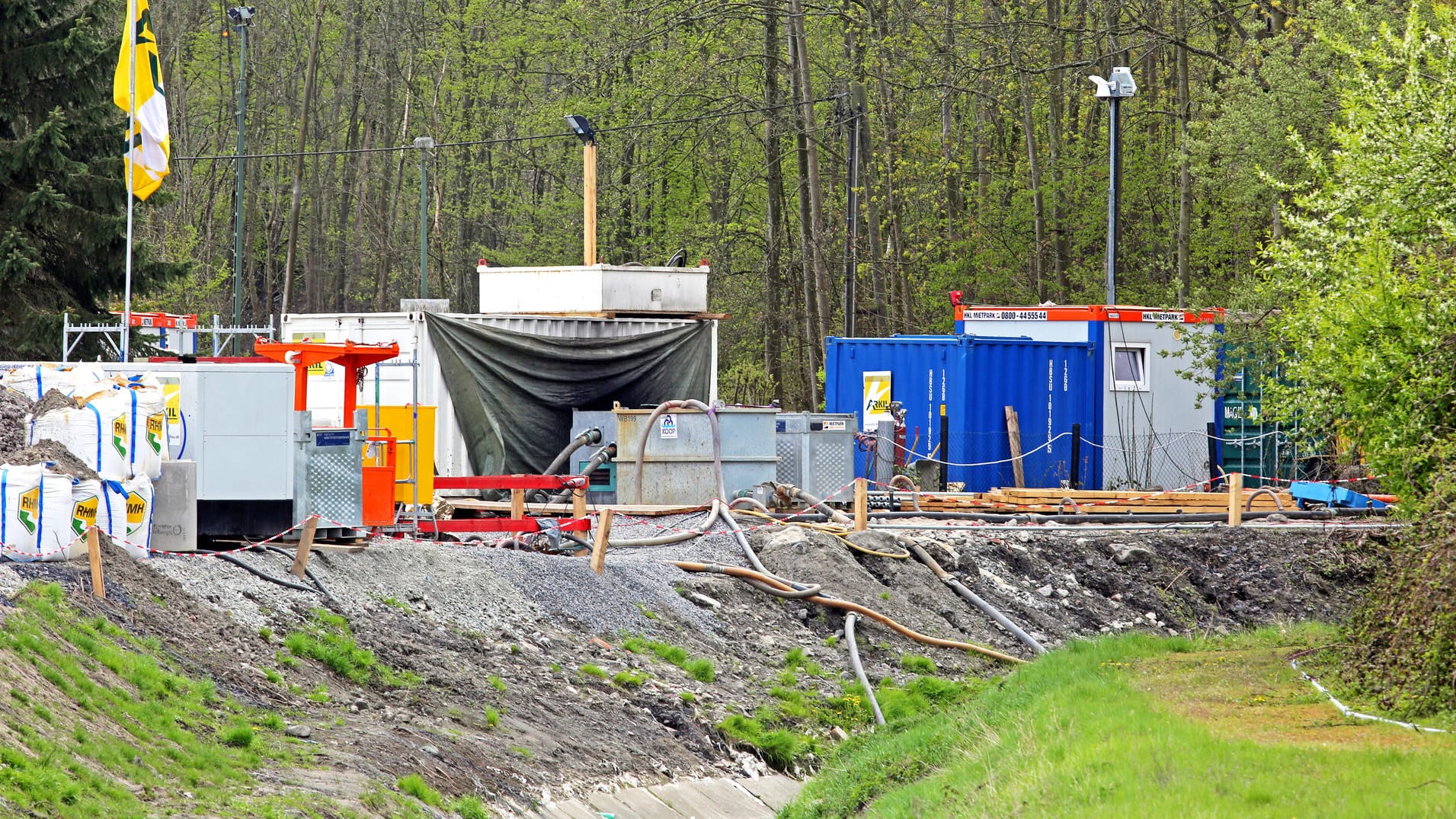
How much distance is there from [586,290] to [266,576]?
12.1 meters

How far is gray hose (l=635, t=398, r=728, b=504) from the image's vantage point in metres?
20.5

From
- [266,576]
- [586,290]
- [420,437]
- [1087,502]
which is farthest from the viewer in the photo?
[586,290]

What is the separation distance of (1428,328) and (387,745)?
7.90 metres

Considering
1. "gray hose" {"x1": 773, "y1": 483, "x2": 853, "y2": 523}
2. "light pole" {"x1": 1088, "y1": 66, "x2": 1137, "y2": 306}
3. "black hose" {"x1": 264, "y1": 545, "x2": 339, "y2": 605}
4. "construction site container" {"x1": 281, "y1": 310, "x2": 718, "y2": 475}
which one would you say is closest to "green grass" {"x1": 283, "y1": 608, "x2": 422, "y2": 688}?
"black hose" {"x1": 264, "y1": 545, "x2": 339, "y2": 605}

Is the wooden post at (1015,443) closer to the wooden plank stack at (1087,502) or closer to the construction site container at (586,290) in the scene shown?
the wooden plank stack at (1087,502)

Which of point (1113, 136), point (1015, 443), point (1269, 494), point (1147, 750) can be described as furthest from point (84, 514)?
point (1113, 136)

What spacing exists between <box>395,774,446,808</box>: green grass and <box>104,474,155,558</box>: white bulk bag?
347 cm

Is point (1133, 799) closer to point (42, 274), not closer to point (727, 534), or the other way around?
point (727, 534)

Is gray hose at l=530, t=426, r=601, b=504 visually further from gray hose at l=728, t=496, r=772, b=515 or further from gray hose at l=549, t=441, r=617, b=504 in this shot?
gray hose at l=728, t=496, r=772, b=515

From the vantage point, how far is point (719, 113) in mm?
36719

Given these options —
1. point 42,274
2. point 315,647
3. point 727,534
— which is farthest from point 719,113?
point 315,647

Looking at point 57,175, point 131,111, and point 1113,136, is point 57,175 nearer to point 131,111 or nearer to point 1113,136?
point 131,111

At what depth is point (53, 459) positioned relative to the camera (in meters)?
11.6

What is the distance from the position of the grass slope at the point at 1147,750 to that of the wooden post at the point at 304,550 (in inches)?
180
